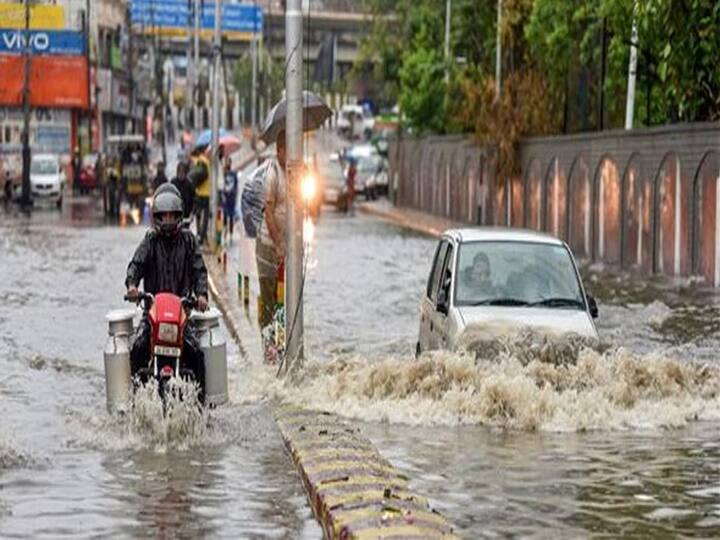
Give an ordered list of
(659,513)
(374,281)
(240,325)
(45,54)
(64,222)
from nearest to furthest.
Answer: (659,513), (240,325), (374,281), (64,222), (45,54)

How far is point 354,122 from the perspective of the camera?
6048 inches

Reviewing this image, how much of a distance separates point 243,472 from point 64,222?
44.9m

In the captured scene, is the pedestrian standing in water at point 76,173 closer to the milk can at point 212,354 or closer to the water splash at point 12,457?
the milk can at point 212,354

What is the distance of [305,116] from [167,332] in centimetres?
520

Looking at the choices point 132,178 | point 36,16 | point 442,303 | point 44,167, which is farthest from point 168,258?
point 36,16

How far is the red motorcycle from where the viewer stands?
13.6m

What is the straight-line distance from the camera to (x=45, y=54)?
91.5 metres

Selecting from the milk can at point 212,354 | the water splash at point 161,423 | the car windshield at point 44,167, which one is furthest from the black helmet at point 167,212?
the car windshield at point 44,167

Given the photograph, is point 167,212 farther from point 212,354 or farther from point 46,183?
point 46,183

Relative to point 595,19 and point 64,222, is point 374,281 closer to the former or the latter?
point 595,19

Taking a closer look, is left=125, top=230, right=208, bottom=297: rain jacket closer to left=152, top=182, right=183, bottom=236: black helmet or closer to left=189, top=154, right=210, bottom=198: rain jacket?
left=152, top=182, right=183, bottom=236: black helmet

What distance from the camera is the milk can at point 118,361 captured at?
45.0ft

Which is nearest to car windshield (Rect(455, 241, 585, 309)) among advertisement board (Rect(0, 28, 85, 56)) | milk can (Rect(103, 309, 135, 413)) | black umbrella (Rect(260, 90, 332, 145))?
black umbrella (Rect(260, 90, 332, 145))

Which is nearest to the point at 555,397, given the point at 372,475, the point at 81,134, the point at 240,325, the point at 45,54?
the point at 372,475
